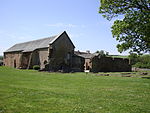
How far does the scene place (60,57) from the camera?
46000 millimetres

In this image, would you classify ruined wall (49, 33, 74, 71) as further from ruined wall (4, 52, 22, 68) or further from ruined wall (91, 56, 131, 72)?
ruined wall (4, 52, 22, 68)

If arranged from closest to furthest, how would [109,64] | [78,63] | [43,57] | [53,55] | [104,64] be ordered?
1. [53,55]
2. [43,57]
3. [78,63]
4. [104,64]
5. [109,64]

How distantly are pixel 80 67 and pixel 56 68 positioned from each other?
705 centimetres

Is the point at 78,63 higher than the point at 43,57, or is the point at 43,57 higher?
the point at 43,57

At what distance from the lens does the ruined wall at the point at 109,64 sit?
45.4 meters

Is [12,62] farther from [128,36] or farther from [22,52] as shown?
[128,36]

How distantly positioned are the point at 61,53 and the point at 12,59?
25.3m

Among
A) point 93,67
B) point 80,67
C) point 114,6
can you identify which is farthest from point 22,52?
point 114,6

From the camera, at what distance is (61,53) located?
46219mm

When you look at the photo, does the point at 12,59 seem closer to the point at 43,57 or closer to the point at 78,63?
the point at 43,57

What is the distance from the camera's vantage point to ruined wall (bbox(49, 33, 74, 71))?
43.9 m

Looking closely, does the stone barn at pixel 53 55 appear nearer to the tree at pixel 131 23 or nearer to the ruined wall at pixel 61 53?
the ruined wall at pixel 61 53

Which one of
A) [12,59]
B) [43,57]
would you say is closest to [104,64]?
[43,57]

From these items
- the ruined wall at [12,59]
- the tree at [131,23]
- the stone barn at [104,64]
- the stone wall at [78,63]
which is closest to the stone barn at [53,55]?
the stone wall at [78,63]
